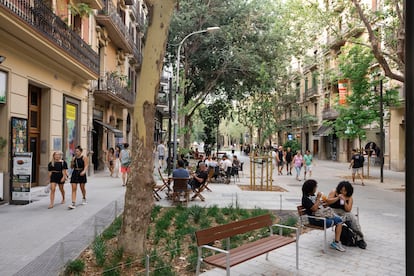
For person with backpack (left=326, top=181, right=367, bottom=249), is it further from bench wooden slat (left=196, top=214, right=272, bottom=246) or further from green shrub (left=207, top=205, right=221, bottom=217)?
green shrub (left=207, top=205, right=221, bottom=217)

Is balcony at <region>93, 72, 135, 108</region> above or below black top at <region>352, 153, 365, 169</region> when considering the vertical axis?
above

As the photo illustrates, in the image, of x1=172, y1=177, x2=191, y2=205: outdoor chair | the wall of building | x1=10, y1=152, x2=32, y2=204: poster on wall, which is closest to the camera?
x1=10, y1=152, x2=32, y2=204: poster on wall

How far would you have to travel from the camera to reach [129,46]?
2492 cm

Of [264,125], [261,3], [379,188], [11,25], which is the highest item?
[261,3]

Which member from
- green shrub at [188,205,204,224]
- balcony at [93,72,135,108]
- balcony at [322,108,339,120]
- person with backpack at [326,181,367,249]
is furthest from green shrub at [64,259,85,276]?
balcony at [322,108,339,120]

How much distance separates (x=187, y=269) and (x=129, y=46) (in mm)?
22255

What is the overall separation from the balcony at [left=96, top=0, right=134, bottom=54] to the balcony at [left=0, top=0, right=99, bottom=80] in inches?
159

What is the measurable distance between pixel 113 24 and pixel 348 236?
57.9 feet

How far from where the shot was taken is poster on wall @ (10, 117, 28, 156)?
1050 centimetres

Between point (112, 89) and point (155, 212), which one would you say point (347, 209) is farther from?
point (112, 89)

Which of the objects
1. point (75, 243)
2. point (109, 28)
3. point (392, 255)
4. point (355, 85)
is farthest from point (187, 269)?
point (109, 28)

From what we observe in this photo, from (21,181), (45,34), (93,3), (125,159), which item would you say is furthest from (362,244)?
Answer: (93,3)

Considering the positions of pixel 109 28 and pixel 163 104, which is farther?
pixel 163 104

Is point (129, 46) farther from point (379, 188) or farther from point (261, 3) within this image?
point (379, 188)
